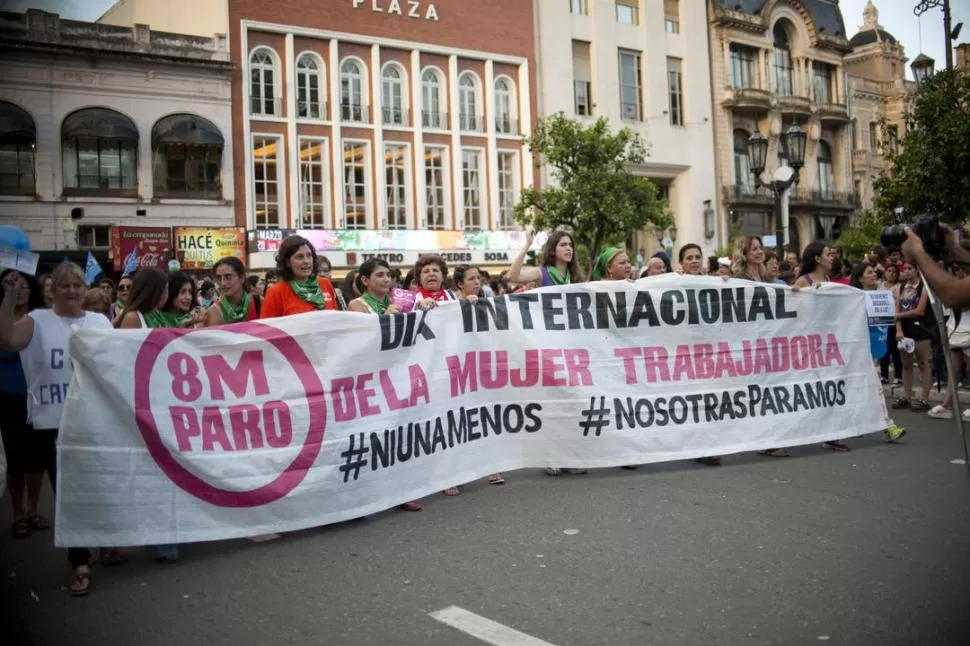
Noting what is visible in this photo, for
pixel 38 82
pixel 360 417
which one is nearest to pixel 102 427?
pixel 360 417

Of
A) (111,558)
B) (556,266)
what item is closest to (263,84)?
(556,266)

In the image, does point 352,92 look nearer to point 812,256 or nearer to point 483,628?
point 812,256

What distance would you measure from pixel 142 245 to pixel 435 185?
41.0ft

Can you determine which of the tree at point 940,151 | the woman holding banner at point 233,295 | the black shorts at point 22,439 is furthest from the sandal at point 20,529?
the tree at point 940,151

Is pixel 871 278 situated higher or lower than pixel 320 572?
higher

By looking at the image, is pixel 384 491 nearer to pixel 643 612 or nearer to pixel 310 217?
pixel 643 612

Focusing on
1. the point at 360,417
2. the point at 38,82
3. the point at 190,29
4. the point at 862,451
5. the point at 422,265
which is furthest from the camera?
the point at 190,29

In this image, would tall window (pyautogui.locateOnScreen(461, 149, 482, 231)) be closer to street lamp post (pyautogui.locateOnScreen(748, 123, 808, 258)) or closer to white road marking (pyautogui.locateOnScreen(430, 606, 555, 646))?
street lamp post (pyautogui.locateOnScreen(748, 123, 808, 258))

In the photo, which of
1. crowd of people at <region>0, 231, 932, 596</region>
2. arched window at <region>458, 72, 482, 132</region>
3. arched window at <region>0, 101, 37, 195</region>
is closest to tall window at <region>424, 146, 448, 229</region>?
arched window at <region>458, 72, 482, 132</region>

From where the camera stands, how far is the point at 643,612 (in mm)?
3971

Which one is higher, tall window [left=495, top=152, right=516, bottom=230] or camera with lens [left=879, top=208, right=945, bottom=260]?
tall window [left=495, top=152, right=516, bottom=230]

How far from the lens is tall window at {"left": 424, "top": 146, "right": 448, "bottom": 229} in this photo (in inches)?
1454

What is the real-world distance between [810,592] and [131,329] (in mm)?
4092

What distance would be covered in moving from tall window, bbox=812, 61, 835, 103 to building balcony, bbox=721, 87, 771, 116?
5059mm
